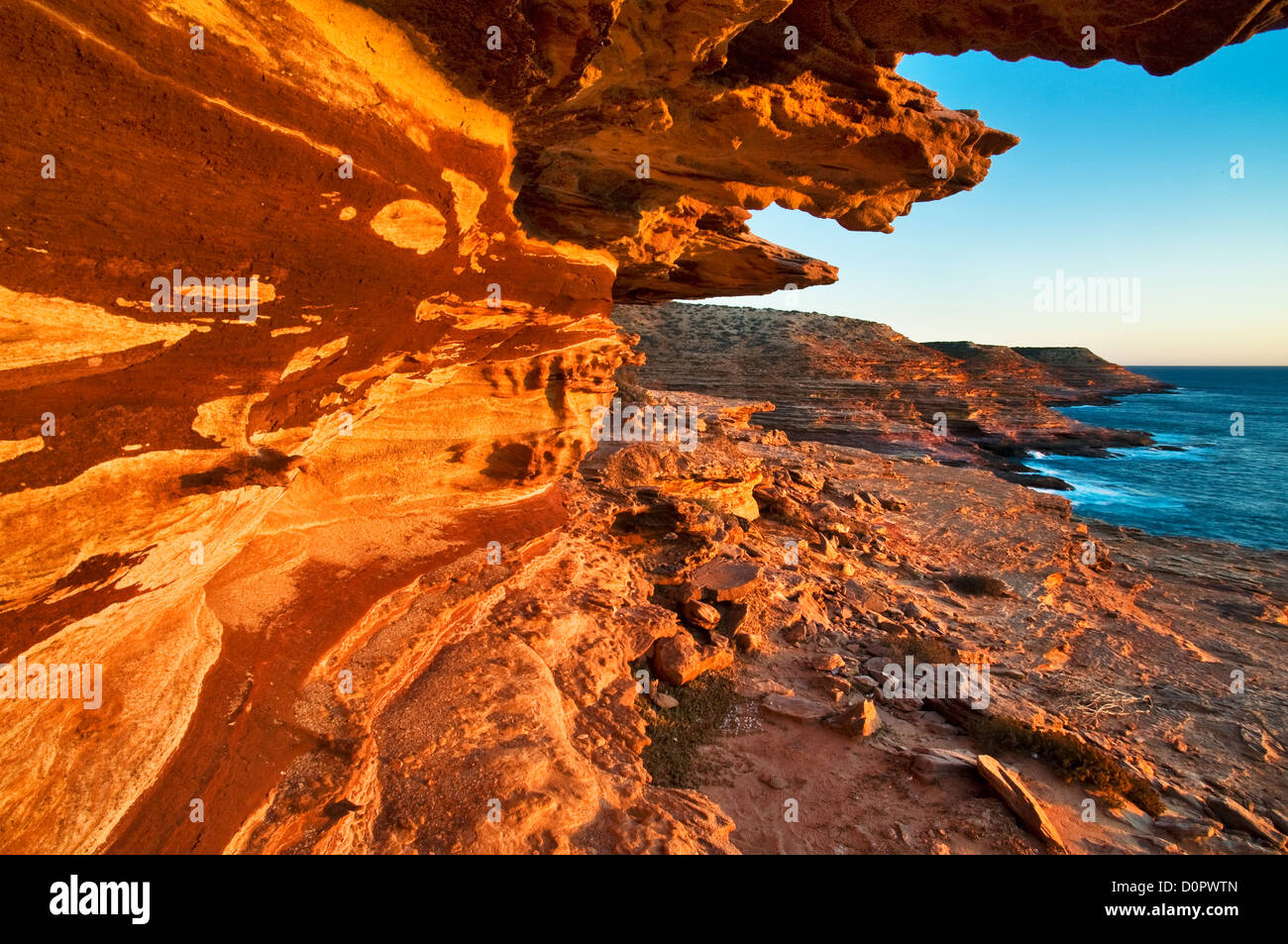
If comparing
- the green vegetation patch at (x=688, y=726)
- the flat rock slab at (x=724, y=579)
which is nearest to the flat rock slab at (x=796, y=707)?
the green vegetation patch at (x=688, y=726)

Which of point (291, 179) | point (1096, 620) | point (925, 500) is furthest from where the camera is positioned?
point (925, 500)

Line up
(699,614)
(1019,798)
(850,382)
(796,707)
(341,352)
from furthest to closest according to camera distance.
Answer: (850,382)
(699,614)
(796,707)
(1019,798)
(341,352)

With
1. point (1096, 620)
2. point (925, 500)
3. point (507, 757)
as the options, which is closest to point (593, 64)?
point (507, 757)

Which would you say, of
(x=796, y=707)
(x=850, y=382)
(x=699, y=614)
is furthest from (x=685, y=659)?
(x=850, y=382)

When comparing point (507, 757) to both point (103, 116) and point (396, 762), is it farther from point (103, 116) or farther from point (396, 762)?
point (103, 116)

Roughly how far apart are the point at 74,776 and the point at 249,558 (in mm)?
2433

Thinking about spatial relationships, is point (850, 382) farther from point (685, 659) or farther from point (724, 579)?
point (685, 659)

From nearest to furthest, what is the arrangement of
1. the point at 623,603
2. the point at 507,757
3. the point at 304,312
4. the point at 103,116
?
the point at 103,116 < the point at 304,312 < the point at 507,757 < the point at 623,603

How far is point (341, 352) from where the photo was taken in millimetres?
4676

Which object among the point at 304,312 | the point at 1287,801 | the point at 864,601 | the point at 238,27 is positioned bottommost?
the point at 1287,801

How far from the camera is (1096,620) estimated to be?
11.6 m

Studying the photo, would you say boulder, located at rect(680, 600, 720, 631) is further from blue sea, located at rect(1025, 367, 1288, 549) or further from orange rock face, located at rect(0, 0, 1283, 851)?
blue sea, located at rect(1025, 367, 1288, 549)

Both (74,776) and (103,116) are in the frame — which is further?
(74,776)

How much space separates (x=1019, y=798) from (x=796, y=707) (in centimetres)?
231
